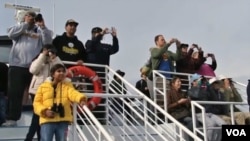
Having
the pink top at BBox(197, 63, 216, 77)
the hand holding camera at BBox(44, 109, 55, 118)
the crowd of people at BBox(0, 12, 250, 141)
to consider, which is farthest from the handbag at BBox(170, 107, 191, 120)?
the hand holding camera at BBox(44, 109, 55, 118)

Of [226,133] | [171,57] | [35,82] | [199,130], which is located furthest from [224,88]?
[35,82]

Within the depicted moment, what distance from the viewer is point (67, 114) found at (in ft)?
17.1

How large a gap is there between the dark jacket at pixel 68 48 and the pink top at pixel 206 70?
10.3 feet

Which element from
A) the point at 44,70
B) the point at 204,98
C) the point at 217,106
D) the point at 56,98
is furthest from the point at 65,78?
the point at 217,106

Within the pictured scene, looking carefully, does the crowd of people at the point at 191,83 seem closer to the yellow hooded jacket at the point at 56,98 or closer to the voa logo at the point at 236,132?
the voa logo at the point at 236,132

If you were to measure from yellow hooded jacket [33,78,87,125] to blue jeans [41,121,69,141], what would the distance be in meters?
0.06

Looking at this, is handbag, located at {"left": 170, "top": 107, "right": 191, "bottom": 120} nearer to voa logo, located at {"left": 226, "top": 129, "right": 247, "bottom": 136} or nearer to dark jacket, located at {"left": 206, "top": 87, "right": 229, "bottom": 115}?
dark jacket, located at {"left": 206, "top": 87, "right": 229, "bottom": 115}

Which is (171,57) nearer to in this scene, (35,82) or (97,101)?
(97,101)

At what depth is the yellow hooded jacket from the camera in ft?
16.9

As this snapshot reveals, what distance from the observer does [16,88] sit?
6.31 m

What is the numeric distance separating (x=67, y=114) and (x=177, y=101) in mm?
3049

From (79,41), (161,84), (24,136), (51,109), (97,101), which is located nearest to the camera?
(51,109)

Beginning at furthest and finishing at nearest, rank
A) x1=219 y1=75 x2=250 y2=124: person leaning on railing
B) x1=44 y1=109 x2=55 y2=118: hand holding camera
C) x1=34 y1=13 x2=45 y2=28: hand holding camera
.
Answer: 1. x1=219 y1=75 x2=250 y2=124: person leaning on railing
2. x1=34 y1=13 x2=45 y2=28: hand holding camera
3. x1=44 y1=109 x2=55 y2=118: hand holding camera

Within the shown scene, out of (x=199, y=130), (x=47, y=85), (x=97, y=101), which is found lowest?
(x=199, y=130)
